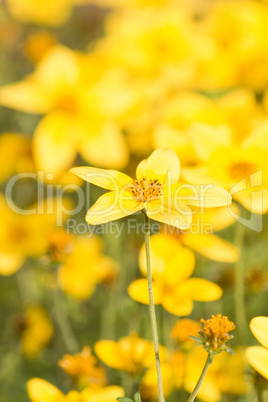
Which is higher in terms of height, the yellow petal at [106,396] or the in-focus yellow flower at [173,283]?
the in-focus yellow flower at [173,283]

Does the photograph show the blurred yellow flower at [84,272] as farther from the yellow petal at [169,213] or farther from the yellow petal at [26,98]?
the yellow petal at [169,213]


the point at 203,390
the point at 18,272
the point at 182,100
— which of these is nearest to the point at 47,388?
the point at 203,390

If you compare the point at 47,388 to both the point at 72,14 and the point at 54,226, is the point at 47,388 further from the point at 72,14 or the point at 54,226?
the point at 72,14

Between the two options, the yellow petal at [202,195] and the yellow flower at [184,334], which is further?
the yellow flower at [184,334]

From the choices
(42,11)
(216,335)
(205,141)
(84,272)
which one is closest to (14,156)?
(84,272)

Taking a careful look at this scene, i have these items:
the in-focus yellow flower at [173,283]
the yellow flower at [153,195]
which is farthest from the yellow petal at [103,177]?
the in-focus yellow flower at [173,283]

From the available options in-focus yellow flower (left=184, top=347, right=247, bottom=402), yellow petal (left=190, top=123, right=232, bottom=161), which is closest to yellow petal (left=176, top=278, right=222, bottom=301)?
in-focus yellow flower (left=184, top=347, right=247, bottom=402)
